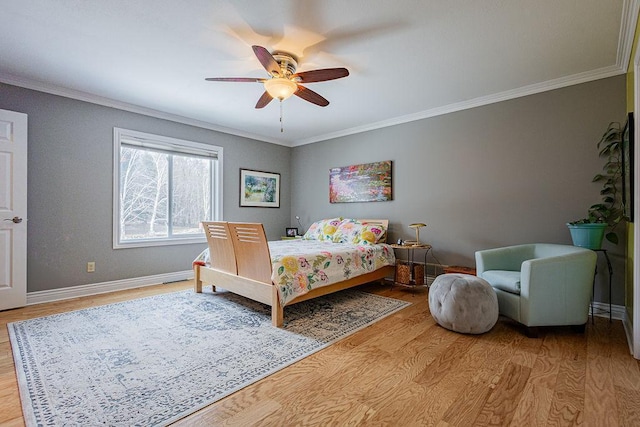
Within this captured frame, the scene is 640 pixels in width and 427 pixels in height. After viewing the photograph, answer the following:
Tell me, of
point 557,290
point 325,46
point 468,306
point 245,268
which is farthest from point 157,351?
point 557,290

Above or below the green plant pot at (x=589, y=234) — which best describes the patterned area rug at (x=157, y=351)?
below

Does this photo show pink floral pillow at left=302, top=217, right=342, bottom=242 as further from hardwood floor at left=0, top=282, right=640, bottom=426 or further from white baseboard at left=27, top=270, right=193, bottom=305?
hardwood floor at left=0, top=282, right=640, bottom=426

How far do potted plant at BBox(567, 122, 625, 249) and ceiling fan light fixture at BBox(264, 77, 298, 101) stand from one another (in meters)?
2.92

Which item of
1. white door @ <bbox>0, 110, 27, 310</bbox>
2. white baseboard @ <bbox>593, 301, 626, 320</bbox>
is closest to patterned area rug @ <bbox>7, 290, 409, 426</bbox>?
white door @ <bbox>0, 110, 27, 310</bbox>

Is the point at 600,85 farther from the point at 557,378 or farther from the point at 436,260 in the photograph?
the point at 557,378

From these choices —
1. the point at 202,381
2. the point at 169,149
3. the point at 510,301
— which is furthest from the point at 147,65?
the point at 510,301

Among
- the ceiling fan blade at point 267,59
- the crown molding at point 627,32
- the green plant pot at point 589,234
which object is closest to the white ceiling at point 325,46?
the crown molding at point 627,32

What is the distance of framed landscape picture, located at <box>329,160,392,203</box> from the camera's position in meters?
4.71

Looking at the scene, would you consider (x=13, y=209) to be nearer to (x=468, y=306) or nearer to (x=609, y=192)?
(x=468, y=306)

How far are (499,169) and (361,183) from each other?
1.99 m

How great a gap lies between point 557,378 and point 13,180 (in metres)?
5.01

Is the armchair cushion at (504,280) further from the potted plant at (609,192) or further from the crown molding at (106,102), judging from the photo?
the crown molding at (106,102)

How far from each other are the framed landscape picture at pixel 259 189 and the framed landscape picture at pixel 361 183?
1153 mm

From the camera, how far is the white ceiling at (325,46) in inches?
85.4
